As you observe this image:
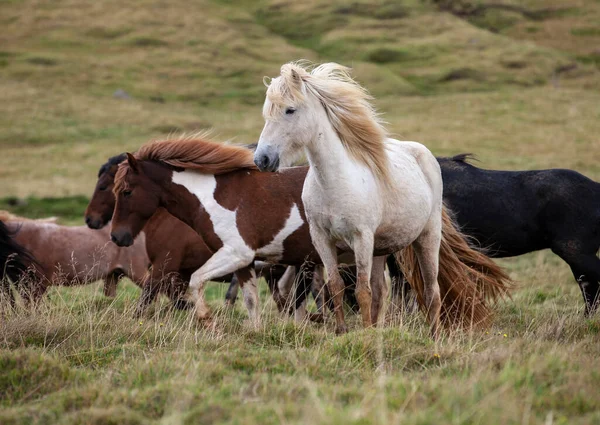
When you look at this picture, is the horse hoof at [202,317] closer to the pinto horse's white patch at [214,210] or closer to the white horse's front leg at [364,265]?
the pinto horse's white patch at [214,210]

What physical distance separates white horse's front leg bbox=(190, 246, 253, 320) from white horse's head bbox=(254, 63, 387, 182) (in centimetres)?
147

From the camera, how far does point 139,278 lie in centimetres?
1080

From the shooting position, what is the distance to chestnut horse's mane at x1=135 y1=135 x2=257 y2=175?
7.30 m

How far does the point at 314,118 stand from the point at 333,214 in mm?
826

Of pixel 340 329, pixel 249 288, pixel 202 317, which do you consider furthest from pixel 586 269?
pixel 202 317

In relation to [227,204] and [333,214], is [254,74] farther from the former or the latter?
[333,214]

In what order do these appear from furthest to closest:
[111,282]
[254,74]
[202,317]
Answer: [254,74] → [111,282] → [202,317]

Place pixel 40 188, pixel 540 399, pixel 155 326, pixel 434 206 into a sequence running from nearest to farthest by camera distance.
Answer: pixel 540 399, pixel 155 326, pixel 434 206, pixel 40 188

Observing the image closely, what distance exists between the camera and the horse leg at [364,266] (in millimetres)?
5742

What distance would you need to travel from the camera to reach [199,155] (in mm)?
7383

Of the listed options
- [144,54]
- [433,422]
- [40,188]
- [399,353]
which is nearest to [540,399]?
[433,422]

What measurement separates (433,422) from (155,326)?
3142mm

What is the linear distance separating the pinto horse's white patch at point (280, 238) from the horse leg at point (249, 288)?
11.1 inches

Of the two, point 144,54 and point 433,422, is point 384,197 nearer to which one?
point 433,422
